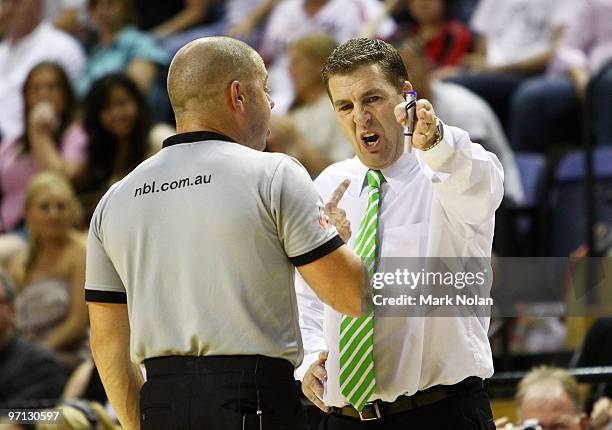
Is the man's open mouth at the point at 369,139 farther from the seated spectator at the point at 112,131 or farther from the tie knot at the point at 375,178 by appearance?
the seated spectator at the point at 112,131

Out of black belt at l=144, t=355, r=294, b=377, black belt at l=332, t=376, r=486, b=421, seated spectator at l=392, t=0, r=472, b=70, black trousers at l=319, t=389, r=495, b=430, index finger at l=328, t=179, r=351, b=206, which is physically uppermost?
seated spectator at l=392, t=0, r=472, b=70

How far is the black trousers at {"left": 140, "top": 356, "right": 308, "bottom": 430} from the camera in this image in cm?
291

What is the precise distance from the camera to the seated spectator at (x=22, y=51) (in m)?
8.12

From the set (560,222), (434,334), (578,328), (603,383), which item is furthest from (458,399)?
(560,222)

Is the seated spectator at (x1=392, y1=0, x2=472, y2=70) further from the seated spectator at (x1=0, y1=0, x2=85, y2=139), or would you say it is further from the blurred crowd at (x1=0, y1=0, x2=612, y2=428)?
the seated spectator at (x1=0, y1=0, x2=85, y2=139)

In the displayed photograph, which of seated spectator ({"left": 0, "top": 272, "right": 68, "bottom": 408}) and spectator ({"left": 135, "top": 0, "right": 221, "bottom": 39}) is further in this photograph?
spectator ({"left": 135, "top": 0, "right": 221, "bottom": 39})

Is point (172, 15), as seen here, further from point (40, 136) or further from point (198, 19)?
point (40, 136)

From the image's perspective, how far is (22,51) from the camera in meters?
8.44

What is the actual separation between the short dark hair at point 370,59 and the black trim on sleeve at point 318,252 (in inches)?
24.1

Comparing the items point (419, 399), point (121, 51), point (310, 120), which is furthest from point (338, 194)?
point (121, 51)

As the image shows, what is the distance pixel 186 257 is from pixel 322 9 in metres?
4.84

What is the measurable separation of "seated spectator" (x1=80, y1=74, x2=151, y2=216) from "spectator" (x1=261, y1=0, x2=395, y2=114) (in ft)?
2.90

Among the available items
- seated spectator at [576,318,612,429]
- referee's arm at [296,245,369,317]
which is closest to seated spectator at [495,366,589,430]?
seated spectator at [576,318,612,429]

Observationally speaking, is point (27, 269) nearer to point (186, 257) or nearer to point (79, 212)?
point (79, 212)
